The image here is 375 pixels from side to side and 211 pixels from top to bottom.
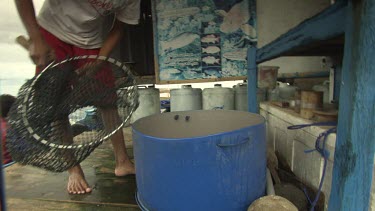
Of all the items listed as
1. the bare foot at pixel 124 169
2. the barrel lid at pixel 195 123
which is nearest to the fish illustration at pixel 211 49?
the barrel lid at pixel 195 123

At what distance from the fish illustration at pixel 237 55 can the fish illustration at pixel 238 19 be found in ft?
0.61

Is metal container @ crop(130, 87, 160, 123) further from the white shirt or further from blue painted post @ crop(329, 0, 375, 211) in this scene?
blue painted post @ crop(329, 0, 375, 211)

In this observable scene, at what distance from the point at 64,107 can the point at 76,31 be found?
50 cm

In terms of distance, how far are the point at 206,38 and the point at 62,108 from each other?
1995 millimetres

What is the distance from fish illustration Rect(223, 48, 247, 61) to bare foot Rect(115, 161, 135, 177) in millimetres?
1740

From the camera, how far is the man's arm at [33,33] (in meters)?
1.06

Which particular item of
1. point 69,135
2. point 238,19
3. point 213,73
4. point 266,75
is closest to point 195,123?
point 69,135

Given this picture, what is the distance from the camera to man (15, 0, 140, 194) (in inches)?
42.8

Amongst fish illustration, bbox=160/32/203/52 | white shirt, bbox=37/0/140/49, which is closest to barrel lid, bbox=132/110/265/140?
white shirt, bbox=37/0/140/49

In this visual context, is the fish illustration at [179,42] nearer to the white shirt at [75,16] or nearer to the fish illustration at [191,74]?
the fish illustration at [191,74]

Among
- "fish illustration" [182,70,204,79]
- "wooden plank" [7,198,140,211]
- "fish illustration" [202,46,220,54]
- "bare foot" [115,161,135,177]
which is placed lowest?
"wooden plank" [7,198,140,211]

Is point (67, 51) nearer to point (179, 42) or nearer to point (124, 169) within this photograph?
point (124, 169)

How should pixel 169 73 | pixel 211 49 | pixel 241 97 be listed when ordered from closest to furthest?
pixel 241 97 < pixel 211 49 < pixel 169 73

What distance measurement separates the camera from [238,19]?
8.53 ft
